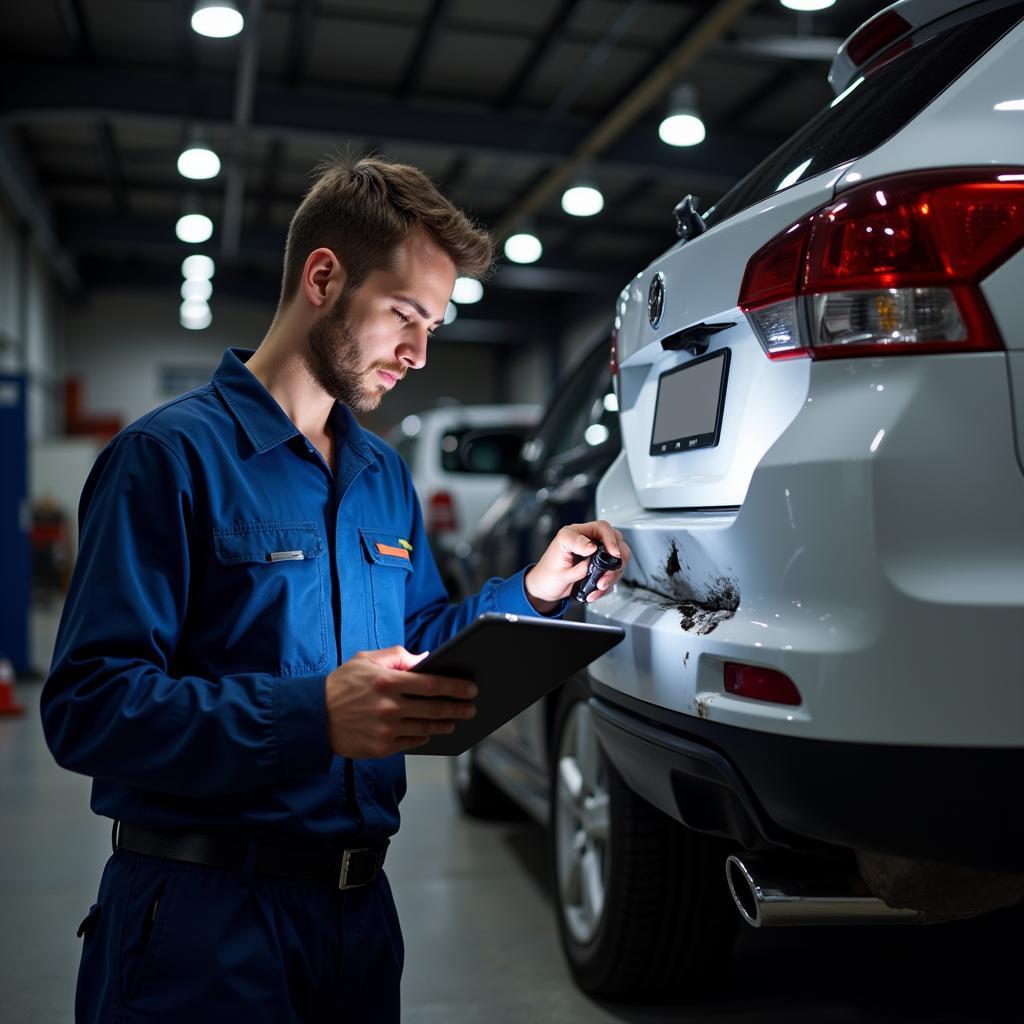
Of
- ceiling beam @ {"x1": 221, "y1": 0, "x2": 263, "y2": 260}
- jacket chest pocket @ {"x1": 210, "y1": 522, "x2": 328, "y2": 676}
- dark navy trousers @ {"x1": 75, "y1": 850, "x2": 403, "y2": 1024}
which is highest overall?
ceiling beam @ {"x1": 221, "y1": 0, "x2": 263, "y2": 260}

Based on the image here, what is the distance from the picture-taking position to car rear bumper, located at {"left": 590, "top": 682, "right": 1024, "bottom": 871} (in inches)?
49.9

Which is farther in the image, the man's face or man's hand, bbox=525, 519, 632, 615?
man's hand, bbox=525, 519, 632, 615

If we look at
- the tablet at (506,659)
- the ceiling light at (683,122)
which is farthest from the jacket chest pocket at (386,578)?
the ceiling light at (683,122)

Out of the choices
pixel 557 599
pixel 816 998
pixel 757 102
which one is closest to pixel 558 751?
pixel 816 998

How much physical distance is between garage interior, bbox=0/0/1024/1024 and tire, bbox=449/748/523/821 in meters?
0.09

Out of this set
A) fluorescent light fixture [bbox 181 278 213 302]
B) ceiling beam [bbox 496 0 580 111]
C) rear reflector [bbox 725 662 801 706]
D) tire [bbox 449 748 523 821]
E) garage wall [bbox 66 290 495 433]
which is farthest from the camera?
garage wall [bbox 66 290 495 433]

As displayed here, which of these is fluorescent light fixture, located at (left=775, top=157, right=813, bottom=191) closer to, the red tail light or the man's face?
the red tail light

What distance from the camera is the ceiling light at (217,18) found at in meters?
6.45

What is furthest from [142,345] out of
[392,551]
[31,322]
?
[392,551]

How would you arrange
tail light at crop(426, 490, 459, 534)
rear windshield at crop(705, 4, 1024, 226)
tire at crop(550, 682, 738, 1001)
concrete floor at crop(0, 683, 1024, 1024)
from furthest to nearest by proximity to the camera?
1. tail light at crop(426, 490, 459, 534)
2. concrete floor at crop(0, 683, 1024, 1024)
3. tire at crop(550, 682, 738, 1001)
4. rear windshield at crop(705, 4, 1024, 226)

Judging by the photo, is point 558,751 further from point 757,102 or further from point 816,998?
point 757,102

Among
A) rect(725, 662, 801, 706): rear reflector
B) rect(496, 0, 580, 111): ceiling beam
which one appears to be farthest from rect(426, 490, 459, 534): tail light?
rect(725, 662, 801, 706): rear reflector

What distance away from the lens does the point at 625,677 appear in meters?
1.85

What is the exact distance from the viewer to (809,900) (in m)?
1.56
